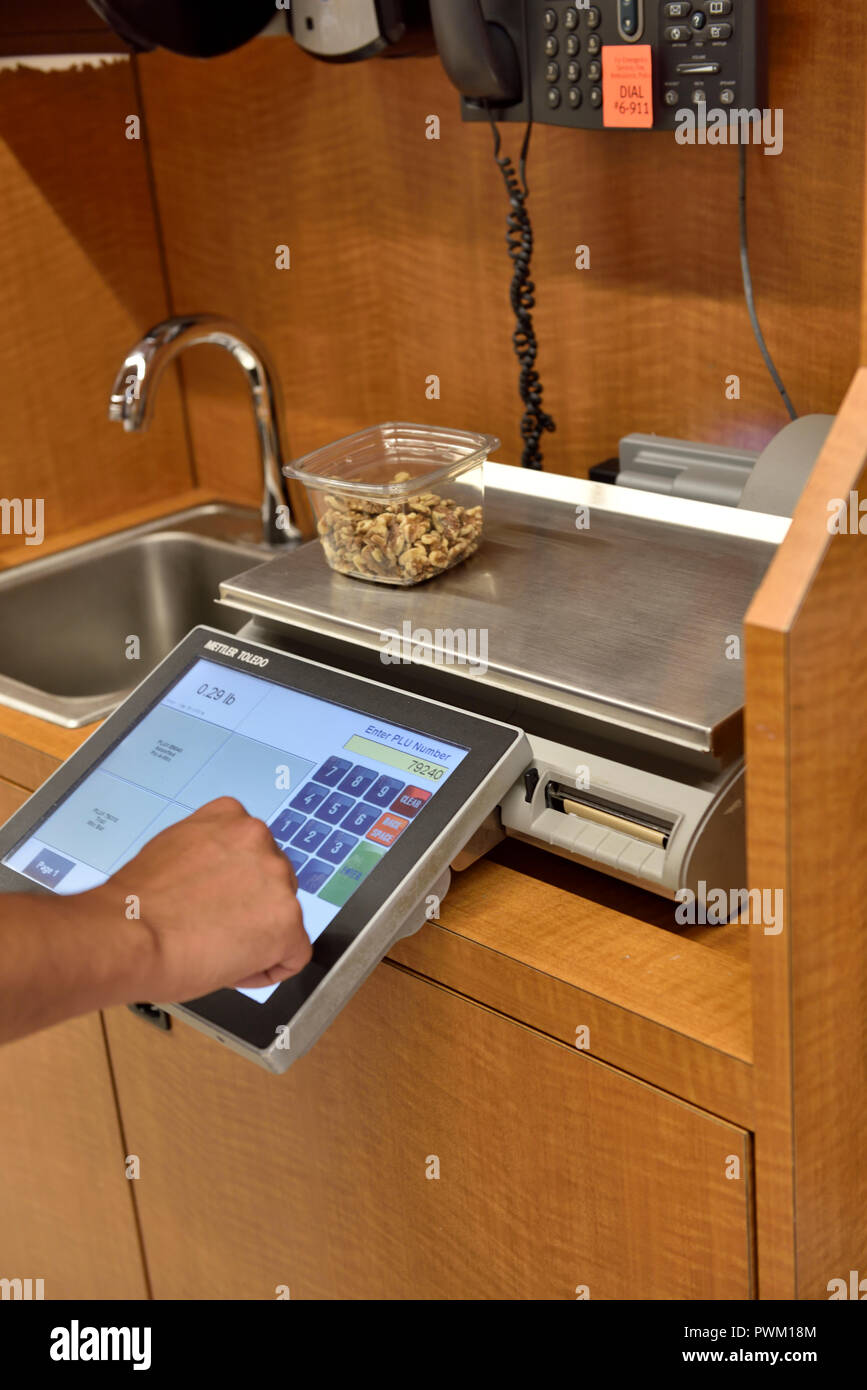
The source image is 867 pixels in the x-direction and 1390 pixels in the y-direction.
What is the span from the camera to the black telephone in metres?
1.07

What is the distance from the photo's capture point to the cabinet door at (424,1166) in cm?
84

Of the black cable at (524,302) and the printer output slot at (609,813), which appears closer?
the printer output slot at (609,813)

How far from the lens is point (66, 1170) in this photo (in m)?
1.37

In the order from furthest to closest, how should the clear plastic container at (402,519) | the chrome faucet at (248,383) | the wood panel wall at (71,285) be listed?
the wood panel wall at (71,285), the chrome faucet at (248,383), the clear plastic container at (402,519)

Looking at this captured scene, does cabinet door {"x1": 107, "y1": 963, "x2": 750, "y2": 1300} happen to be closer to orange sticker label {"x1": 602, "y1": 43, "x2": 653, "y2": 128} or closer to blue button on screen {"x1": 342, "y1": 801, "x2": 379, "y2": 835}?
blue button on screen {"x1": 342, "y1": 801, "x2": 379, "y2": 835}

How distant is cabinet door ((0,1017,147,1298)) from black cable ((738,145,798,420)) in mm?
A: 817

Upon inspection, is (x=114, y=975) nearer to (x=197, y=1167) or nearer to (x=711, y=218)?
(x=197, y=1167)

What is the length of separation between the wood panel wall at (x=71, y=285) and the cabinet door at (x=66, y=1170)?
0.63 meters

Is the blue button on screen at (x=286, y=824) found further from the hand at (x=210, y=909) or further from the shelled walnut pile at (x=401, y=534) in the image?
the shelled walnut pile at (x=401, y=534)

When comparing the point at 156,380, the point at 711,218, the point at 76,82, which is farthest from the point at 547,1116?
the point at 76,82

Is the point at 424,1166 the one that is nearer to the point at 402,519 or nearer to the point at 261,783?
the point at 261,783

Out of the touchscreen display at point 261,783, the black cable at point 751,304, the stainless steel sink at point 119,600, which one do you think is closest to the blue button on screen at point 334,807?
the touchscreen display at point 261,783

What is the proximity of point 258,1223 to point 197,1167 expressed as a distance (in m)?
0.08

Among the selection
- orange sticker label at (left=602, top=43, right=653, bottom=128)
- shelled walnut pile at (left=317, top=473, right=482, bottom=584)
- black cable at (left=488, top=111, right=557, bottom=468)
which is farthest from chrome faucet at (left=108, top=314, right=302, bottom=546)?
orange sticker label at (left=602, top=43, right=653, bottom=128)
